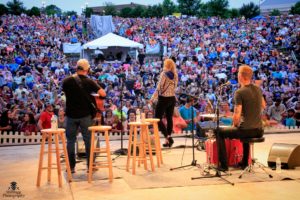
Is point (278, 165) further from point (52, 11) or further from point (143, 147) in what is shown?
point (52, 11)

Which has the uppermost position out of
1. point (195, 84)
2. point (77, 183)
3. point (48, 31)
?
point (48, 31)

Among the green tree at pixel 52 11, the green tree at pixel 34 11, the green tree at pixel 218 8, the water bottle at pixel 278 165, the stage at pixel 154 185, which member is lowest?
the stage at pixel 154 185

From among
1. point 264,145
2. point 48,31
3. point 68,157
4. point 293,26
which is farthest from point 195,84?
point 293,26

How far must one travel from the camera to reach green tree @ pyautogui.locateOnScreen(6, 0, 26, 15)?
34.8 meters

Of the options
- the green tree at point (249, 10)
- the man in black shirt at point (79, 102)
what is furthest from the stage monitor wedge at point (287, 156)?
the green tree at point (249, 10)

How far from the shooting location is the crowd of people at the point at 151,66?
11.6 meters

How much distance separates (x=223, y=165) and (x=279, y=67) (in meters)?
14.3

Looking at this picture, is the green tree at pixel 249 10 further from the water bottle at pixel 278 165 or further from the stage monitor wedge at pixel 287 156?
the water bottle at pixel 278 165

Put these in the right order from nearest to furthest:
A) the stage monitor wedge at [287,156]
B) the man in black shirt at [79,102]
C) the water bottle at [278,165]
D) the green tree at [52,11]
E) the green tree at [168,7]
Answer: the man in black shirt at [79,102] < the water bottle at [278,165] < the stage monitor wedge at [287,156] < the green tree at [168,7] < the green tree at [52,11]

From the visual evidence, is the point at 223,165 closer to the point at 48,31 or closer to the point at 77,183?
the point at 77,183

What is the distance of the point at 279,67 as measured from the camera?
19.7 meters

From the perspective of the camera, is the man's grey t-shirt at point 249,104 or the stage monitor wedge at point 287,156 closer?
the man's grey t-shirt at point 249,104

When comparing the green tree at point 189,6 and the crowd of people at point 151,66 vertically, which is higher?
the green tree at point 189,6

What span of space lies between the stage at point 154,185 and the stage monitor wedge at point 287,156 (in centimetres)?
15
